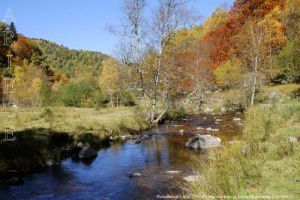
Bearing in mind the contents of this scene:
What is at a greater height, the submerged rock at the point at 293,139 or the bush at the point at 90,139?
the bush at the point at 90,139

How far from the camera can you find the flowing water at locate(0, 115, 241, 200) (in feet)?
36.3

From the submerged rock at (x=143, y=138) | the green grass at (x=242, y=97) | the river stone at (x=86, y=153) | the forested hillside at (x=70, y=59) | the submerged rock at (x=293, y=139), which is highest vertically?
A: the forested hillside at (x=70, y=59)

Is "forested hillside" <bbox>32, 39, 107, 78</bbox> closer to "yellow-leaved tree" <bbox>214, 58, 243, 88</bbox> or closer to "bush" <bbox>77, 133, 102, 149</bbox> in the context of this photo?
"yellow-leaved tree" <bbox>214, 58, 243, 88</bbox>

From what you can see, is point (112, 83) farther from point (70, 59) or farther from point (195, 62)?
point (70, 59)

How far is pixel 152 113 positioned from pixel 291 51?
16420 millimetres

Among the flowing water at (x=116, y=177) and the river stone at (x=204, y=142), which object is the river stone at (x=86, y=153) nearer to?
the flowing water at (x=116, y=177)

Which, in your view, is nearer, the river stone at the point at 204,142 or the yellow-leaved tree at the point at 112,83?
the river stone at the point at 204,142

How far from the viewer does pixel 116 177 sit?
13.0 m

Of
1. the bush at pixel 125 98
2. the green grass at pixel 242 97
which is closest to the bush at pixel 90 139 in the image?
→ the green grass at pixel 242 97

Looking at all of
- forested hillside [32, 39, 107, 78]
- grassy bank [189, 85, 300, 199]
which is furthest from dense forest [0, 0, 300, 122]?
forested hillside [32, 39, 107, 78]

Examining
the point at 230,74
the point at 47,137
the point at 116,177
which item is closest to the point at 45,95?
the point at 230,74

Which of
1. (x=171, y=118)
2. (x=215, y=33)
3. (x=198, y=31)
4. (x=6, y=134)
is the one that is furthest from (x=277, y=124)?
(x=198, y=31)

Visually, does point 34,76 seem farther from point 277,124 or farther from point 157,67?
point 277,124

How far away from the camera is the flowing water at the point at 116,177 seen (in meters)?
11.1
